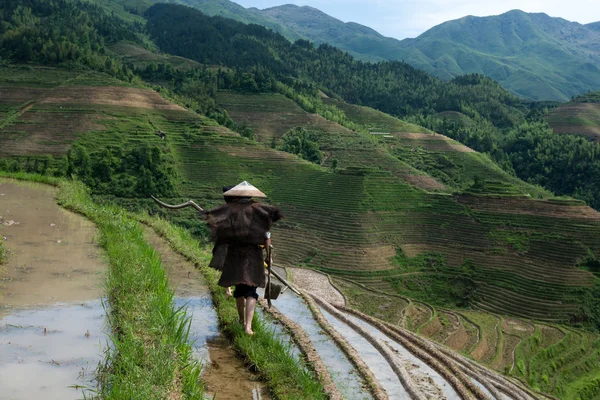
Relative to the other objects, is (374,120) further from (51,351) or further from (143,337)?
(51,351)

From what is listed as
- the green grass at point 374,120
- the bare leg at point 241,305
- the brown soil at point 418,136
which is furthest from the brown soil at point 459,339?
the green grass at point 374,120

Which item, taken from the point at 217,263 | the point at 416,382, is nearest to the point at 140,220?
the point at 217,263

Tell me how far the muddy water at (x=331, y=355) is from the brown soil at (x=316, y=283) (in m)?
21.4

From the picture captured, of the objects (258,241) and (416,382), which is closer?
(258,241)

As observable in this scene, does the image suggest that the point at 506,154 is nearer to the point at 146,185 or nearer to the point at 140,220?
the point at 146,185

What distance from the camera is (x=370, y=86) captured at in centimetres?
13012

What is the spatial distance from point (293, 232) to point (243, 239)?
36.6 metres

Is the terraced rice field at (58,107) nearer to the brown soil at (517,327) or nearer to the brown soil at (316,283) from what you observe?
the brown soil at (316,283)

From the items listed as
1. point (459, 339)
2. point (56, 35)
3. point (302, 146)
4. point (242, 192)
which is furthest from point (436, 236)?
point (56, 35)

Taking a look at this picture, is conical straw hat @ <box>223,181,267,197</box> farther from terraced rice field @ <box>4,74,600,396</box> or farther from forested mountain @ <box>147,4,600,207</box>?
forested mountain @ <box>147,4,600,207</box>

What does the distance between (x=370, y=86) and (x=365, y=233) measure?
91431 mm

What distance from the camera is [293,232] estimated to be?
4325 centimetres

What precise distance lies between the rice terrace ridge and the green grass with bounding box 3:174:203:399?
0.09 ft

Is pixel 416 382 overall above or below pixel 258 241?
below
